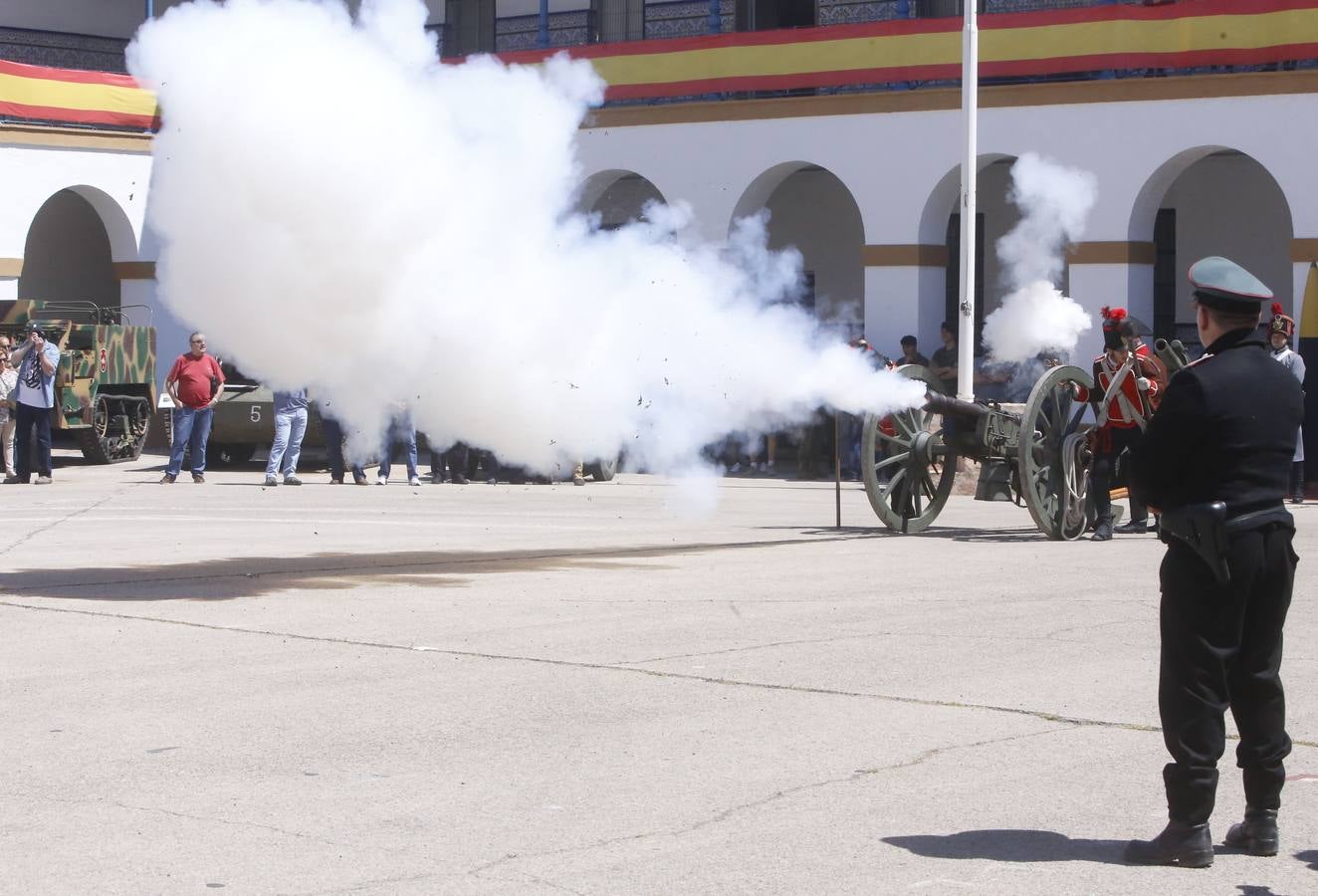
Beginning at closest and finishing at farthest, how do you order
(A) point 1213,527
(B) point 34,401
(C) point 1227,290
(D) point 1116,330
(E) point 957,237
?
(A) point 1213,527 → (C) point 1227,290 → (D) point 1116,330 → (B) point 34,401 → (E) point 957,237

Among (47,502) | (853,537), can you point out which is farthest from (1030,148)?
(47,502)

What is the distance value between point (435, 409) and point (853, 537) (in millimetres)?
3896

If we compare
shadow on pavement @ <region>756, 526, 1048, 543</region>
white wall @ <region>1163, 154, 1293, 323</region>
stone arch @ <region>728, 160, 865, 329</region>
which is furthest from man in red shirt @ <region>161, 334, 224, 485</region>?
white wall @ <region>1163, 154, 1293, 323</region>

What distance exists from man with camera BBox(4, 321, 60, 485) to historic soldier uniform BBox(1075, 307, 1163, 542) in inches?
476

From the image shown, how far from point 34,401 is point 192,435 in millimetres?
1818

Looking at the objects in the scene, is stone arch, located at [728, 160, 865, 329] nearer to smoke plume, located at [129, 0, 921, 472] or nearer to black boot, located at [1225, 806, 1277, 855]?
smoke plume, located at [129, 0, 921, 472]

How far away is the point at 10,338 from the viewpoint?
23656 millimetres

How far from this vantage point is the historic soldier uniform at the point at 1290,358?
17255mm

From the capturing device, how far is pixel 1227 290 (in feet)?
19.4

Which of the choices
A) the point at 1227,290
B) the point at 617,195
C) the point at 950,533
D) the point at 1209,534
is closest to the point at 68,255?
the point at 617,195

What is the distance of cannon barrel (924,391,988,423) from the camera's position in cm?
1483

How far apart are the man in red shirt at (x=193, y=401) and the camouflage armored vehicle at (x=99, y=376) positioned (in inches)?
101

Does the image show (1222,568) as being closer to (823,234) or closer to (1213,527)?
(1213,527)

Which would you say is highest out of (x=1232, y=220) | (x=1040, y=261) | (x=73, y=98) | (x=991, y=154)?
(x=73, y=98)
